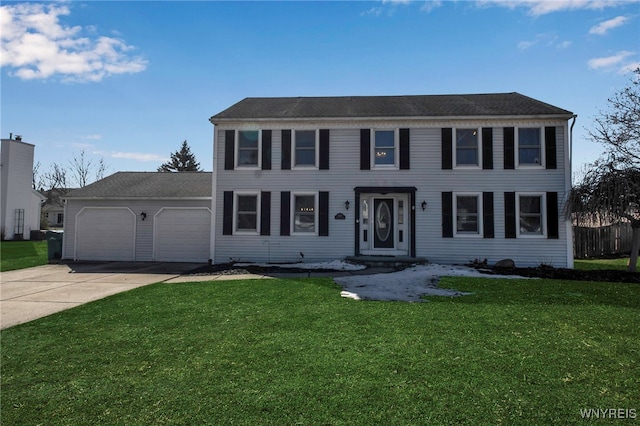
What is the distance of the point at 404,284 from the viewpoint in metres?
8.43

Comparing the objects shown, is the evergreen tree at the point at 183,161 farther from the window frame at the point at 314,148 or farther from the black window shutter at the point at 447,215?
the black window shutter at the point at 447,215

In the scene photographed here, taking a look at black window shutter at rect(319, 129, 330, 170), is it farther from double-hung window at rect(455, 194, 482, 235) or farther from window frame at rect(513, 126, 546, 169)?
window frame at rect(513, 126, 546, 169)

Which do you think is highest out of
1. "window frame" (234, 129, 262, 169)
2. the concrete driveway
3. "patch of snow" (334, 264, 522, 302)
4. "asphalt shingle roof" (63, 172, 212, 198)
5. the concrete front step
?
"window frame" (234, 129, 262, 169)

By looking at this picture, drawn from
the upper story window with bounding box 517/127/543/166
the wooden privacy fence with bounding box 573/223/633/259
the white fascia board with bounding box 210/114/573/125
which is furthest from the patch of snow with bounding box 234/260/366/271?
the wooden privacy fence with bounding box 573/223/633/259

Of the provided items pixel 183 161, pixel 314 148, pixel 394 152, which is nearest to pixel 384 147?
pixel 394 152

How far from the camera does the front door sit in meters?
12.8

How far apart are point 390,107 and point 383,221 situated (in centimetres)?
464

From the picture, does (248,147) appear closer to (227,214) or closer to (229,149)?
(229,149)

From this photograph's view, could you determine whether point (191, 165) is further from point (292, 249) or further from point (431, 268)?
point (431, 268)

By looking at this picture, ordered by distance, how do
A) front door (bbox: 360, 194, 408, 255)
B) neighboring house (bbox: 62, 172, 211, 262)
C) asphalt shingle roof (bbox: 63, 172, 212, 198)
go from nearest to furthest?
front door (bbox: 360, 194, 408, 255) → neighboring house (bbox: 62, 172, 211, 262) → asphalt shingle roof (bbox: 63, 172, 212, 198)

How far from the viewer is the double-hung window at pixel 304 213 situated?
13.0m

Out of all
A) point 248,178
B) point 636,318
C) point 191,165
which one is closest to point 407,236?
point 248,178

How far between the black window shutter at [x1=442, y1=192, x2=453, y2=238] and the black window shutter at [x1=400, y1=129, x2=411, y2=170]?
1.77 metres

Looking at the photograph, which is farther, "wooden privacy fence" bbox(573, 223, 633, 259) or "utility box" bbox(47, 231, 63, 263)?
"wooden privacy fence" bbox(573, 223, 633, 259)
